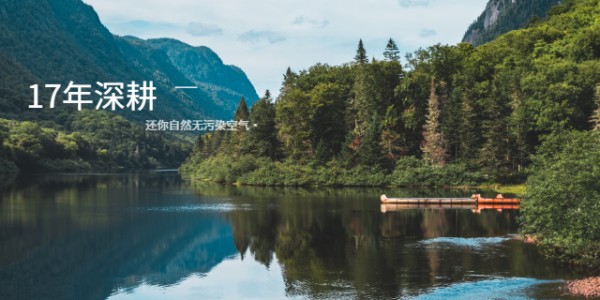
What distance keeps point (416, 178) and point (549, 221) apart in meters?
63.5

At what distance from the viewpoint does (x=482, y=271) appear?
105 feet

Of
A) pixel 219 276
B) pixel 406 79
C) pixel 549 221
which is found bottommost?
pixel 219 276

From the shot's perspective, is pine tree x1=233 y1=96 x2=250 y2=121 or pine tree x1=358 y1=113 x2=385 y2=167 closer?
pine tree x1=358 y1=113 x2=385 y2=167

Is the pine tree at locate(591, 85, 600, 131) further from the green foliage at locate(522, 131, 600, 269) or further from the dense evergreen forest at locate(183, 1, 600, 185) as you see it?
the green foliage at locate(522, 131, 600, 269)

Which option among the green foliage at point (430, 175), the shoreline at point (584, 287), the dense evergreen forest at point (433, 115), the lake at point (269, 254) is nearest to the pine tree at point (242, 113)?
the dense evergreen forest at point (433, 115)

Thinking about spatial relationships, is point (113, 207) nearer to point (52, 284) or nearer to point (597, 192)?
point (52, 284)

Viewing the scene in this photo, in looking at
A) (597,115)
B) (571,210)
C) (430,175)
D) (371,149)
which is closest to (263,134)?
(371,149)

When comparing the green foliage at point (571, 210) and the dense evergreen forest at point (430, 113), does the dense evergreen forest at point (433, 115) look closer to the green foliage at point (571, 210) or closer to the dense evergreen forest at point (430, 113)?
the dense evergreen forest at point (430, 113)

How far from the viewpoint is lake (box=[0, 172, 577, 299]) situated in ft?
97.5

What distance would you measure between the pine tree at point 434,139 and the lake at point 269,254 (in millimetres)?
34190

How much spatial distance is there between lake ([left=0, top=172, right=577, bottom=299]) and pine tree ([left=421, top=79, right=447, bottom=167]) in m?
34.2

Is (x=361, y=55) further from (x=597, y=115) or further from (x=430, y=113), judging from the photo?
(x=597, y=115)

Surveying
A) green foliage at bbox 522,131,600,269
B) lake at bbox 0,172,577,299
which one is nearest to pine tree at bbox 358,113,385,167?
lake at bbox 0,172,577,299

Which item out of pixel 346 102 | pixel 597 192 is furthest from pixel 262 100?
pixel 597 192
